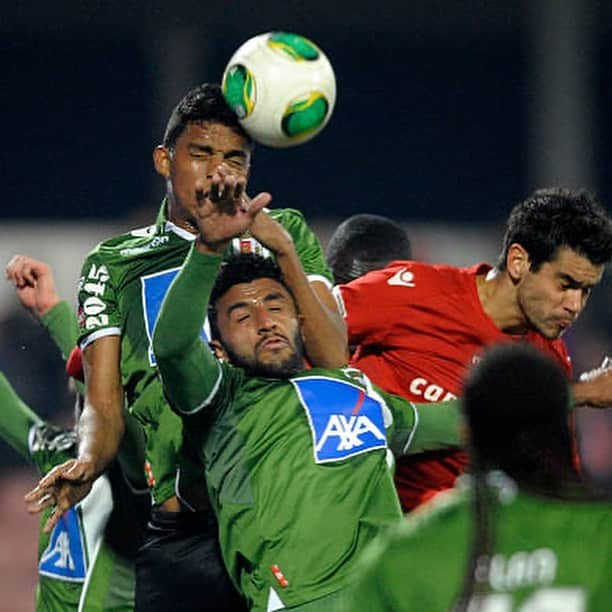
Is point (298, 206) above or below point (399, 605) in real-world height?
below

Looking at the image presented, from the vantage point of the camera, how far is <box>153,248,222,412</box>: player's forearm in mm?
4406

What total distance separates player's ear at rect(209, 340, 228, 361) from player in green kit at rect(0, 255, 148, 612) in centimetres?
105

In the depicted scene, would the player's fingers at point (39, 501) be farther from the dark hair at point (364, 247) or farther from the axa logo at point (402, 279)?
the dark hair at point (364, 247)

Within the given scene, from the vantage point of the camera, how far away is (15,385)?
31.1ft

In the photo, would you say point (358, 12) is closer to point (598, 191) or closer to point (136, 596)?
point (598, 191)

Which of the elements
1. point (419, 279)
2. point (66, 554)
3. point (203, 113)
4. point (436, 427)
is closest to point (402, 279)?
point (419, 279)

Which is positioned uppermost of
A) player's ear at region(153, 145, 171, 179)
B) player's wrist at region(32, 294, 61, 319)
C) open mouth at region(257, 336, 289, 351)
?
player's ear at region(153, 145, 171, 179)

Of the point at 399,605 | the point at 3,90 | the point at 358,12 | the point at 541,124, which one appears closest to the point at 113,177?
the point at 3,90

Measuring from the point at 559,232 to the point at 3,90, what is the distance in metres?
11.9

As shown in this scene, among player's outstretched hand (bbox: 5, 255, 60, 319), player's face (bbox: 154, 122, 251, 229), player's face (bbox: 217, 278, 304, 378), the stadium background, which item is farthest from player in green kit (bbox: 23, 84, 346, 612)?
the stadium background

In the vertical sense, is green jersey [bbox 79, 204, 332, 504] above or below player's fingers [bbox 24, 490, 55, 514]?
above

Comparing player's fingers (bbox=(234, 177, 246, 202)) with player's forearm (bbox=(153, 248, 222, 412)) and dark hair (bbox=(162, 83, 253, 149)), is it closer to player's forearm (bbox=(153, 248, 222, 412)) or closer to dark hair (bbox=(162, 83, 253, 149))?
player's forearm (bbox=(153, 248, 222, 412))

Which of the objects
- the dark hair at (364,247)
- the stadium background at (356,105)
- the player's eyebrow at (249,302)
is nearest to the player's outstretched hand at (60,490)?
the player's eyebrow at (249,302)

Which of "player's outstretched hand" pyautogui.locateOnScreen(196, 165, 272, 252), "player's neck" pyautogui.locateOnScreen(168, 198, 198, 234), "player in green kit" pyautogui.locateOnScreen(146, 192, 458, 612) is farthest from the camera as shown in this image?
"player's neck" pyautogui.locateOnScreen(168, 198, 198, 234)
